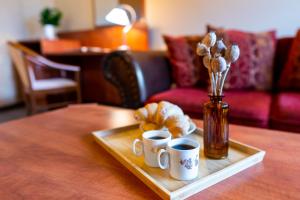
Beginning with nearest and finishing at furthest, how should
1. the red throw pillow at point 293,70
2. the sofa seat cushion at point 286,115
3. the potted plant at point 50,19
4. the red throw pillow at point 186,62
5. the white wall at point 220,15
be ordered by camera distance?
the sofa seat cushion at point 286,115
the red throw pillow at point 293,70
the red throw pillow at point 186,62
the white wall at point 220,15
the potted plant at point 50,19

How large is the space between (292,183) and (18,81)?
341cm

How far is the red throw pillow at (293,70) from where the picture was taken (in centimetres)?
158

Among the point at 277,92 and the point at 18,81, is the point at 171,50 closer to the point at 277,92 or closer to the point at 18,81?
the point at 277,92

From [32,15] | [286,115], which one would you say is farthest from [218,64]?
[32,15]

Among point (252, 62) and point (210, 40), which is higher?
point (210, 40)

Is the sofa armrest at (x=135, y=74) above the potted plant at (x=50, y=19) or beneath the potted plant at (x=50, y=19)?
beneath

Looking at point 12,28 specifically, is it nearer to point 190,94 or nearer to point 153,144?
point 190,94

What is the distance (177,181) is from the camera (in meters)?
0.60

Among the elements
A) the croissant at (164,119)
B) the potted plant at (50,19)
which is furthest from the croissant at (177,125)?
the potted plant at (50,19)

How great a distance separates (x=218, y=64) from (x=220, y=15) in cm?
177

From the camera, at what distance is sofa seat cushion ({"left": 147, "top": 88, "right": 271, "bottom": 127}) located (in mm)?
1321

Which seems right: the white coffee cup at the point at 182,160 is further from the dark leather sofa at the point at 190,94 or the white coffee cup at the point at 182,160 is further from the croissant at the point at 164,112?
the dark leather sofa at the point at 190,94

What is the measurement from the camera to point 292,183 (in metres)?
0.59

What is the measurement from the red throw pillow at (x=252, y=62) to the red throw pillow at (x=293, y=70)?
0.28ft
